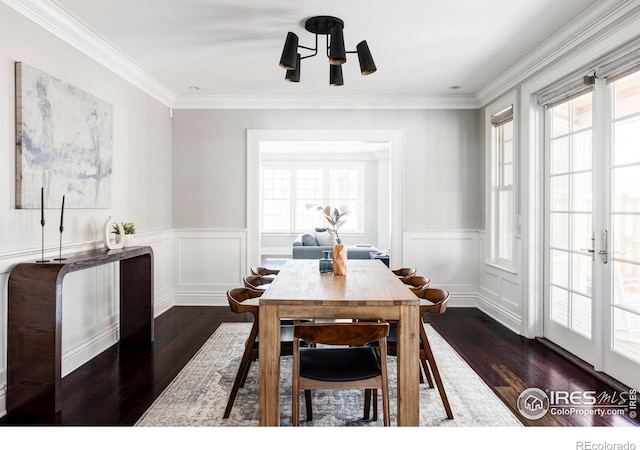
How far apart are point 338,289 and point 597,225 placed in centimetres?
209

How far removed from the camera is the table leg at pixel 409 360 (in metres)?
2.11

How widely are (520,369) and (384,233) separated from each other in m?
6.37

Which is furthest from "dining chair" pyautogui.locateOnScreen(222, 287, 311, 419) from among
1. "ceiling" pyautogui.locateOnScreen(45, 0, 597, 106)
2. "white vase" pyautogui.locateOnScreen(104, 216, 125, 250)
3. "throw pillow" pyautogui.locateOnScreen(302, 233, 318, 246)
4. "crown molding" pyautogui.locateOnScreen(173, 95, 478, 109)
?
"throw pillow" pyautogui.locateOnScreen(302, 233, 318, 246)

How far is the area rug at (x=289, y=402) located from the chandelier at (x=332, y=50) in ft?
7.16

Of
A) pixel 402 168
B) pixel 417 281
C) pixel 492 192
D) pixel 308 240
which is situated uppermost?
pixel 402 168

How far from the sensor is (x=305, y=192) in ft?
32.6

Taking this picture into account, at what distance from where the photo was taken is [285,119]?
205 inches

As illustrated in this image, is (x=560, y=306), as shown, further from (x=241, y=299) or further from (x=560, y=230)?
(x=241, y=299)

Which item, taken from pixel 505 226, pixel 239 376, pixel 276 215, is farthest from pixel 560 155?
pixel 276 215

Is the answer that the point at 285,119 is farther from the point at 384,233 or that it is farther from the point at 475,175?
the point at 384,233

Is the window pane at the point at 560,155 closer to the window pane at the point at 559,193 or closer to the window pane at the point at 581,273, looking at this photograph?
the window pane at the point at 559,193

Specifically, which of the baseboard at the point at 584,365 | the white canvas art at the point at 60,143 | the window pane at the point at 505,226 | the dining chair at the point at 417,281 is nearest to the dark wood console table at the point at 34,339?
the white canvas art at the point at 60,143

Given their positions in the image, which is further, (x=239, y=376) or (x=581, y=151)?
(x=581, y=151)
